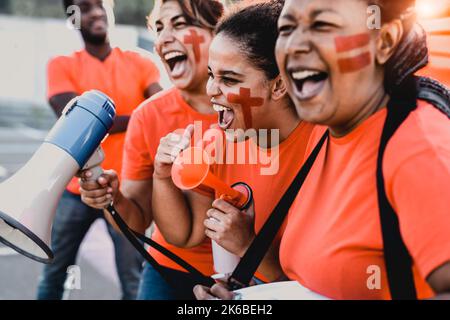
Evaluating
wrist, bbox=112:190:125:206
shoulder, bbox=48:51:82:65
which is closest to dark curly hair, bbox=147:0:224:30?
wrist, bbox=112:190:125:206

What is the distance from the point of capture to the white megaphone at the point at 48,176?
4.29ft

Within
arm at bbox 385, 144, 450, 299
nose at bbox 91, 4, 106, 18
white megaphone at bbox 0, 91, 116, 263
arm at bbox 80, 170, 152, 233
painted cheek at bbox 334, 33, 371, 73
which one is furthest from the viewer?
nose at bbox 91, 4, 106, 18

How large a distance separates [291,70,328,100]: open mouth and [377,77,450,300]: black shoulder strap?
0.42 feet

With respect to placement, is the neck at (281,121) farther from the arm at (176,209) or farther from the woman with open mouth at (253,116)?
the arm at (176,209)

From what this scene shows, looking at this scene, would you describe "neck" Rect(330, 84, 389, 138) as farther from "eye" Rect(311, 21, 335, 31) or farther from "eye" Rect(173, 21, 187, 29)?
"eye" Rect(173, 21, 187, 29)

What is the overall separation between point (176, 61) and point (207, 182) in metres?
0.49

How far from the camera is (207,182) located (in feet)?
4.55

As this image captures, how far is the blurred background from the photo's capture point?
8.32 feet

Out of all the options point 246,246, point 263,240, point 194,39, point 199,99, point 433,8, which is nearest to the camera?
point 263,240

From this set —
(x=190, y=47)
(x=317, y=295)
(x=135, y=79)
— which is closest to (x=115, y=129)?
(x=135, y=79)

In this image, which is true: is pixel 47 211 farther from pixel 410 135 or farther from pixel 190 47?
pixel 410 135

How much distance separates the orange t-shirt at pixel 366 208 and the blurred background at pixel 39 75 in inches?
20.6

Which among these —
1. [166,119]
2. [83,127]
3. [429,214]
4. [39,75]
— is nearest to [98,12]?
[166,119]

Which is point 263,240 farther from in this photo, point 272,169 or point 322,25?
point 322,25
